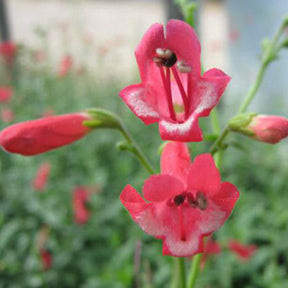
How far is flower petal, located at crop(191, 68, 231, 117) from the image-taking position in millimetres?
760

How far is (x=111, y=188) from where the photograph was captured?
2.94 metres

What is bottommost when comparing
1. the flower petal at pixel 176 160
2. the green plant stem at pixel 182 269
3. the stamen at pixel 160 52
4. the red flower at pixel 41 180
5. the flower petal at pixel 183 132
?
the red flower at pixel 41 180

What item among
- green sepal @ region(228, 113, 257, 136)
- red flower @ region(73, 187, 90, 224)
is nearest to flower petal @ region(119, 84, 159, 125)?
green sepal @ region(228, 113, 257, 136)

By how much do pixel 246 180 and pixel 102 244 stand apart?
55.4 inches

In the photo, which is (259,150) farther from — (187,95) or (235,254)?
(187,95)

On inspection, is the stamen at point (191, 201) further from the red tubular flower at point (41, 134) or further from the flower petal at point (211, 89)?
the red tubular flower at point (41, 134)

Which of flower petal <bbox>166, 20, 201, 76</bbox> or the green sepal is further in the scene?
the green sepal

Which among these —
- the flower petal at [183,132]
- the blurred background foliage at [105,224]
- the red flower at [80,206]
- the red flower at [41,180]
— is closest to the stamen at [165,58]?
the flower petal at [183,132]

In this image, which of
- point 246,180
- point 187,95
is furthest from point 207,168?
point 246,180

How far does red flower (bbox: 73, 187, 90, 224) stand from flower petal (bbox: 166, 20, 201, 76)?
159 cm

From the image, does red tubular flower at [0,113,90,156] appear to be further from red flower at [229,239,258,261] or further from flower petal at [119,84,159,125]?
red flower at [229,239,258,261]

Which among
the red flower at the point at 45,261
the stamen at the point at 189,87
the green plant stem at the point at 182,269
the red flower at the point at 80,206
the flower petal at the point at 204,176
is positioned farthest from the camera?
the red flower at the point at 80,206

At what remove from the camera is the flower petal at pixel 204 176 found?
0.73 m

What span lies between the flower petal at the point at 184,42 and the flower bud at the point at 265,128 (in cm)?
18
